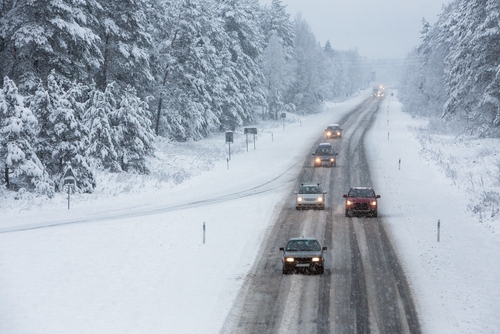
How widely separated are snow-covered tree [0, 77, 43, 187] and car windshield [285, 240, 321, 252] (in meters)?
14.6

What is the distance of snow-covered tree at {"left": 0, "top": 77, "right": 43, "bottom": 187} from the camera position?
2728cm

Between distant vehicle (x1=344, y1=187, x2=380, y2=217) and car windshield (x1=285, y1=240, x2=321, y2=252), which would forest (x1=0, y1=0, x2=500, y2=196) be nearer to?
distant vehicle (x1=344, y1=187, x2=380, y2=217)

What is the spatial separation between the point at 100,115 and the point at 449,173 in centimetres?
2410

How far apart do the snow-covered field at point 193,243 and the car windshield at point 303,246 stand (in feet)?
7.06

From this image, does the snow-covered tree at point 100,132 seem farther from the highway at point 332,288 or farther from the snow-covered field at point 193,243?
the highway at point 332,288

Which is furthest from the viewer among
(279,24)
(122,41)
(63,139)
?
(279,24)

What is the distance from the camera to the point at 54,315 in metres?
16.2

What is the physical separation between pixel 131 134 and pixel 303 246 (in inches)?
769

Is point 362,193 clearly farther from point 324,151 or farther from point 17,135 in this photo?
point 17,135

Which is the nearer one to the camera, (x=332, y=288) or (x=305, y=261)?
(x=332, y=288)

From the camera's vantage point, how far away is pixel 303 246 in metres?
20.5

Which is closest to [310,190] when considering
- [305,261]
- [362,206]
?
[362,206]

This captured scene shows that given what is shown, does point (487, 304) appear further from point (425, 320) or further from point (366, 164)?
point (366, 164)

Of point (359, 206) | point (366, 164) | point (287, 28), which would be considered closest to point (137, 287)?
point (359, 206)
